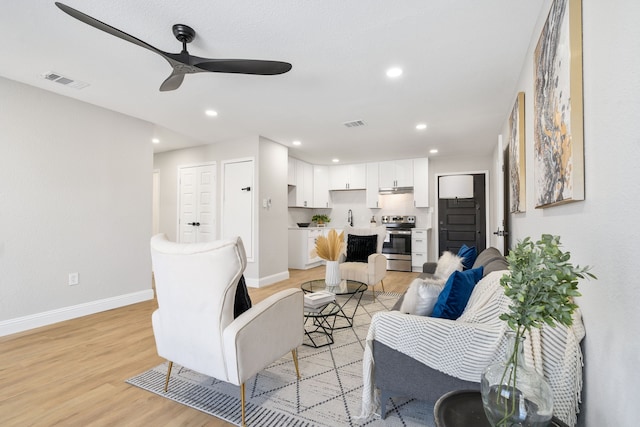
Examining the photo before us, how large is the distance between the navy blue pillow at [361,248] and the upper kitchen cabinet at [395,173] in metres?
2.42

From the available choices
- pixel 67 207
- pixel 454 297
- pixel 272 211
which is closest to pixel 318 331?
pixel 454 297

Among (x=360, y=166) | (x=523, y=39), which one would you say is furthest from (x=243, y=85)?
(x=360, y=166)

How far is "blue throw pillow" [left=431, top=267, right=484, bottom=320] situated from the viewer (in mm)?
1602

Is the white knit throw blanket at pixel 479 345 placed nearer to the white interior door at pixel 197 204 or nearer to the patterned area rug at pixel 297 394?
the patterned area rug at pixel 297 394

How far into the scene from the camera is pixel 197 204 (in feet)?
18.4

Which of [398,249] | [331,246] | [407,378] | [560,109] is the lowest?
[407,378]

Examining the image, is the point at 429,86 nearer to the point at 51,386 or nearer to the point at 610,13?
the point at 610,13

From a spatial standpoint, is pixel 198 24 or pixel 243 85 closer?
pixel 198 24

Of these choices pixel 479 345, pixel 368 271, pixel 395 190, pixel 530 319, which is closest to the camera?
pixel 530 319

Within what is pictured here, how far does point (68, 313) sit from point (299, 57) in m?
3.61

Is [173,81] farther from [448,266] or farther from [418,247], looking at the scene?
[418,247]

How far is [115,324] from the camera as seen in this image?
3.21m

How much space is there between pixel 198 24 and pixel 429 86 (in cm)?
216

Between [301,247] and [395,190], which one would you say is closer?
[301,247]
